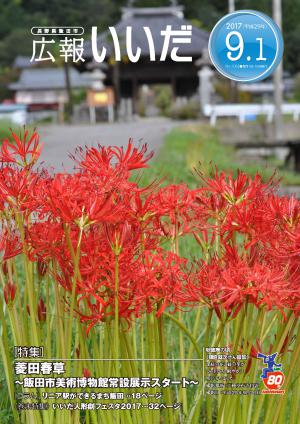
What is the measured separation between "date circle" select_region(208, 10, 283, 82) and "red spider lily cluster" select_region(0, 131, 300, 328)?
33cm

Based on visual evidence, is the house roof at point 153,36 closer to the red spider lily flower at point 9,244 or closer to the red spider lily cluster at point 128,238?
the red spider lily cluster at point 128,238

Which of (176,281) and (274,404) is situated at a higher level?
(176,281)

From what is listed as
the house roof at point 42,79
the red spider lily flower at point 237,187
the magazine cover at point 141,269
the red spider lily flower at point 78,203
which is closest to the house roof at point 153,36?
the magazine cover at point 141,269

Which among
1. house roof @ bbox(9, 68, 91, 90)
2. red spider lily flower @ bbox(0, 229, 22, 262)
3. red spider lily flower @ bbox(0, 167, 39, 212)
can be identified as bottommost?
house roof @ bbox(9, 68, 91, 90)

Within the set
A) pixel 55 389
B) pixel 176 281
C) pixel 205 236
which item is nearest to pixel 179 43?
pixel 205 236

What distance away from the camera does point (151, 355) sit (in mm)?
1374

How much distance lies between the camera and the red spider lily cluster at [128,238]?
3.97 feet

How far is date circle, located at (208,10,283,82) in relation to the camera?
5.25 ft

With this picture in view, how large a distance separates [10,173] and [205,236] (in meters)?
0.35

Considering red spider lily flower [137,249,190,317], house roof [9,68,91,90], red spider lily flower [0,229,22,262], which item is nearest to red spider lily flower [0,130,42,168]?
red spider lily flower [0,229,22,262]

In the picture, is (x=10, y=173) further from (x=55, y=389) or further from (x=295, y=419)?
(x=295, y=419)

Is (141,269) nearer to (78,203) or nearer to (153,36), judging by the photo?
(78,203)

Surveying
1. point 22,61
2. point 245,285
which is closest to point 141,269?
point 245,285

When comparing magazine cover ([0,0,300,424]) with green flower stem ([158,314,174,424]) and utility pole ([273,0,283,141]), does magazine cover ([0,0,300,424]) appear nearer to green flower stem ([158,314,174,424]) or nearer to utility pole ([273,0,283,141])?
green flower stem ([158,314,174,424])
